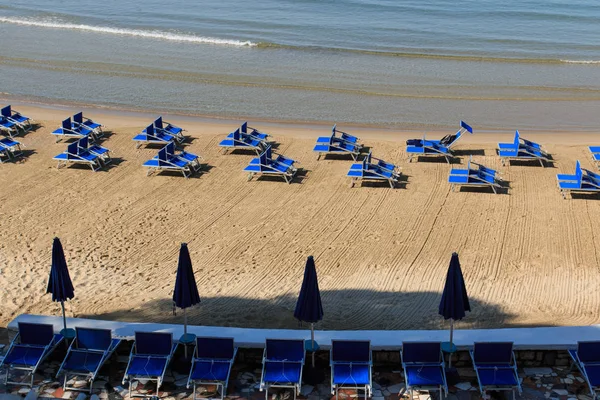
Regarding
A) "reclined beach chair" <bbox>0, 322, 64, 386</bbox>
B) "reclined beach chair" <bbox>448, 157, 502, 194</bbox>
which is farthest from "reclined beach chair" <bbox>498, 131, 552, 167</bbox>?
"reclined beach chair" <bbox>0, 322, 64, 386</bbox>

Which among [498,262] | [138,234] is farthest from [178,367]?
[498,262]

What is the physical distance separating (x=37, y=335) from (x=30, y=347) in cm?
22

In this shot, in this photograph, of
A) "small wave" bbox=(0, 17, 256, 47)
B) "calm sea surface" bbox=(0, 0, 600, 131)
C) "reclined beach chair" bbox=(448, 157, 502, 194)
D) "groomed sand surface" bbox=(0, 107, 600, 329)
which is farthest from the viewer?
"small wave" bbox=(0, 17, 256, 47)

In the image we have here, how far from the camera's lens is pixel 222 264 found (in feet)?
47.0

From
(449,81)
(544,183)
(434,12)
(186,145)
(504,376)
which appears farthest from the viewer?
(434,12)

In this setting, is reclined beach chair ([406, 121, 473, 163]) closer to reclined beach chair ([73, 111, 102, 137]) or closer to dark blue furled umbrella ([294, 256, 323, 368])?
reclined beach chair ([73, 111, 102, 137])

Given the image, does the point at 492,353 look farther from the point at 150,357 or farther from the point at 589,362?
the point at 150,357

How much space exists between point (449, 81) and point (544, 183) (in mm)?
13880

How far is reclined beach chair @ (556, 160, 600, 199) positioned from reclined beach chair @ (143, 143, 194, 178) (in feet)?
30.7

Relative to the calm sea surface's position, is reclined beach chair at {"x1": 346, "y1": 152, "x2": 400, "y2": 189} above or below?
below

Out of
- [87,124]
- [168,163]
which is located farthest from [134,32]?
[168,163]

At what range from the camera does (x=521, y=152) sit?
1977cm

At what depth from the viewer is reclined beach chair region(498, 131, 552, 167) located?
64.4ft

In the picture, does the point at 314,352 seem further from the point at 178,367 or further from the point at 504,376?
the point at 504,376
